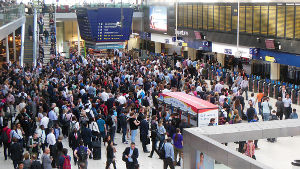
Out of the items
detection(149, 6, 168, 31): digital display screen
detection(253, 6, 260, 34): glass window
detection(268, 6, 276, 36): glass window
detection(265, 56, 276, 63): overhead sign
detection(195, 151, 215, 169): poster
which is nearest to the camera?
detection(195, 151, 215, 169): poster

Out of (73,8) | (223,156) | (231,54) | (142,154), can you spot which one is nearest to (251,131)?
(223,156)

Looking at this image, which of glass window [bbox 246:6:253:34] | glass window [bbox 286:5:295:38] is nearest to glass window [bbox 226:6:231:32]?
glass window [bbox 246:6:253:34]

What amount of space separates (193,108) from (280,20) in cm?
1309

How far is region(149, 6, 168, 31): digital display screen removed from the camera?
1724 inches

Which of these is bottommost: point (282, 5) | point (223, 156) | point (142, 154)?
point (142, 154)

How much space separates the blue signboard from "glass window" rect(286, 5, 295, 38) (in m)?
12.8

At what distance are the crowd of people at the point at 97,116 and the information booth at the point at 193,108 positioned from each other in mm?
424

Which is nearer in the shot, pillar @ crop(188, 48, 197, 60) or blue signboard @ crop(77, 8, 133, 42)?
blue signboard @ crop(77, 8, 133, 42)

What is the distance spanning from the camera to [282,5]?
27.8m

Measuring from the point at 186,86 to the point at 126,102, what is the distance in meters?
4.15

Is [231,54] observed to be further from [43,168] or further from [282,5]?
[43,168]

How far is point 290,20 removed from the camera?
1065 inches

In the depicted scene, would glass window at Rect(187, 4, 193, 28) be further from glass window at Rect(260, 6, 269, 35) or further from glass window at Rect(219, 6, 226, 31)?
glass window at Rect(260, 6, 269, 35)

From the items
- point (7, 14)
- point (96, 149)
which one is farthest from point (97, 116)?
point (7, 14)
